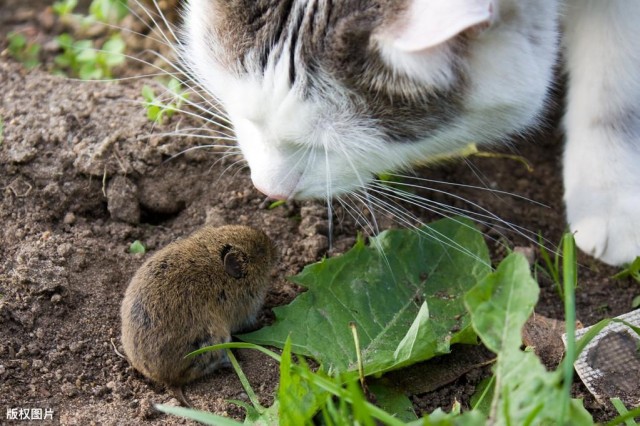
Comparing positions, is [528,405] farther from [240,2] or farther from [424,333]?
[240,2]

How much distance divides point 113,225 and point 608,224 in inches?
58.6

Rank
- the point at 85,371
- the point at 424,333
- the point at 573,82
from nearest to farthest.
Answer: the point at 424,333, the point at 85,371, the point at 573,82

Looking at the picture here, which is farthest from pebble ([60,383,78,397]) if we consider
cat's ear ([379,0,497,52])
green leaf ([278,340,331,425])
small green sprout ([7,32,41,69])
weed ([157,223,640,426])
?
small green sprout ([7,32,41,69])

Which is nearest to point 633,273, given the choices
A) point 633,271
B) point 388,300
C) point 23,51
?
point 633,271

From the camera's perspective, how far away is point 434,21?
4.95 feet

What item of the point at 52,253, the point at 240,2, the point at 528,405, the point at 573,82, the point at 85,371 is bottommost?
the point at 85,371

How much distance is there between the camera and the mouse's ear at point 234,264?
210 cm

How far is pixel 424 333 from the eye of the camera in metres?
1.83

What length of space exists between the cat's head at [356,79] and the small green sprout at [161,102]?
46cm

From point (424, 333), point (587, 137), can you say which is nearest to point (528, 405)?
point (424, 333)

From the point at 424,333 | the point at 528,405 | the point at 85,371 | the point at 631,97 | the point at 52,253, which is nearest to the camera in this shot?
the point at 528,405

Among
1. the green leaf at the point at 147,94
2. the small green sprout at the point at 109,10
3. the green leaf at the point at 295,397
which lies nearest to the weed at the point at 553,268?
the green leaf at the point at 295,397

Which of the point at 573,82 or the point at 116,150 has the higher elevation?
the point at 573,82

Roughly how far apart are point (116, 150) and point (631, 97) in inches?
62.4
